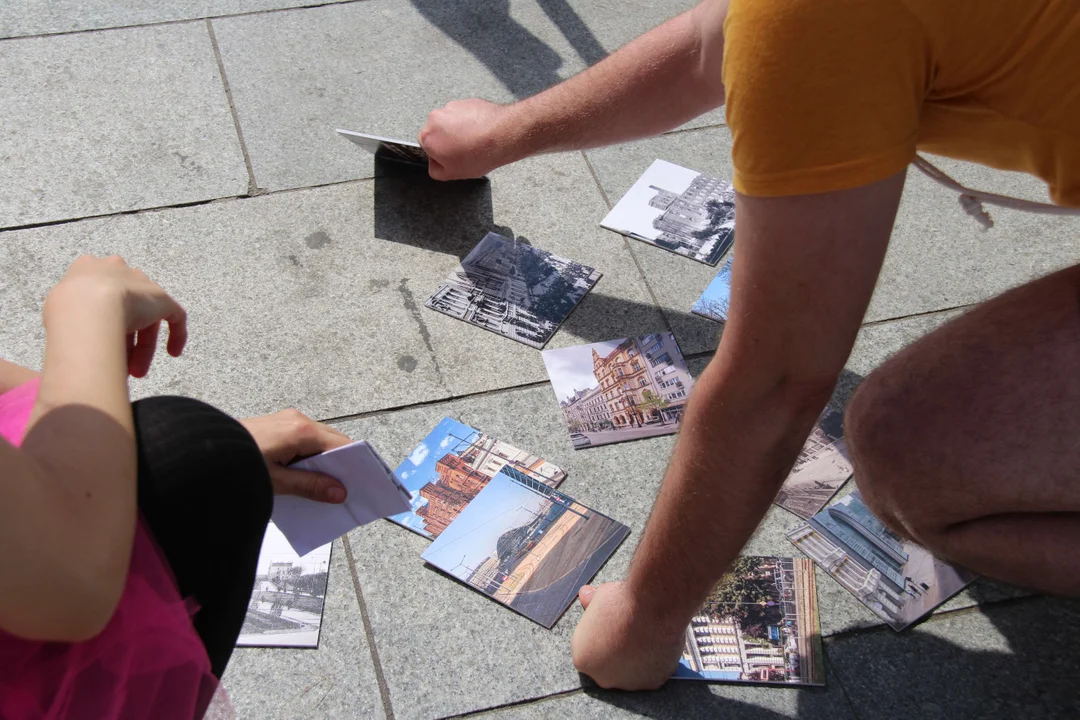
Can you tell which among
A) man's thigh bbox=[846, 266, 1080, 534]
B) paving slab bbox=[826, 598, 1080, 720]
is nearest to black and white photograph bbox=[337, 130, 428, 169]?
man's thigh bbox=[846, 266, 1080, 534]

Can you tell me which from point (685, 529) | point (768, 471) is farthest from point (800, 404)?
point (685, 529)

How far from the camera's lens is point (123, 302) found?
1394 mm

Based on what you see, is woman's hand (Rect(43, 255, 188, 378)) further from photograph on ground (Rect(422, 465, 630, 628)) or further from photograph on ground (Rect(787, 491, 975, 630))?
photograph on ground (Rect(787, 491, 975, 630))

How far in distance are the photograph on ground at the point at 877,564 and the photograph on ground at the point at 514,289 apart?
0.87 metres

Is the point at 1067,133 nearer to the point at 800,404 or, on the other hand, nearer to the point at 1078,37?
the point at 1078,37

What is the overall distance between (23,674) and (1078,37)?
5.30 ft

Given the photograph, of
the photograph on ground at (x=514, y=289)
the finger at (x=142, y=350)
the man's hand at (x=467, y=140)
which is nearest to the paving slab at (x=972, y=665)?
the photograph on ground at (x=514, y=289)

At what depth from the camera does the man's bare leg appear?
1.58m

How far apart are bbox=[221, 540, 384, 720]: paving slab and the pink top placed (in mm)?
529

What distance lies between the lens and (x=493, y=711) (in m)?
1.87

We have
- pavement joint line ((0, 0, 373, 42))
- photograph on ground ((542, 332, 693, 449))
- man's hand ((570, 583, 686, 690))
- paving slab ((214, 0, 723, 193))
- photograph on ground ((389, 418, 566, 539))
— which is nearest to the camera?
man's hand ((570, 583, 686, 690))

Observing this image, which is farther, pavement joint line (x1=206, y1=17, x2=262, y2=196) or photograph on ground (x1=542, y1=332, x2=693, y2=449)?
pavement joint line (x1=206, y1=17, x2=262, y2=196)

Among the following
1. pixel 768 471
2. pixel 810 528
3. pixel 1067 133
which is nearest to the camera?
pixel 1067 133

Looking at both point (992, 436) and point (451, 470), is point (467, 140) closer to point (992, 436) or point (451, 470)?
point (451, 470)
